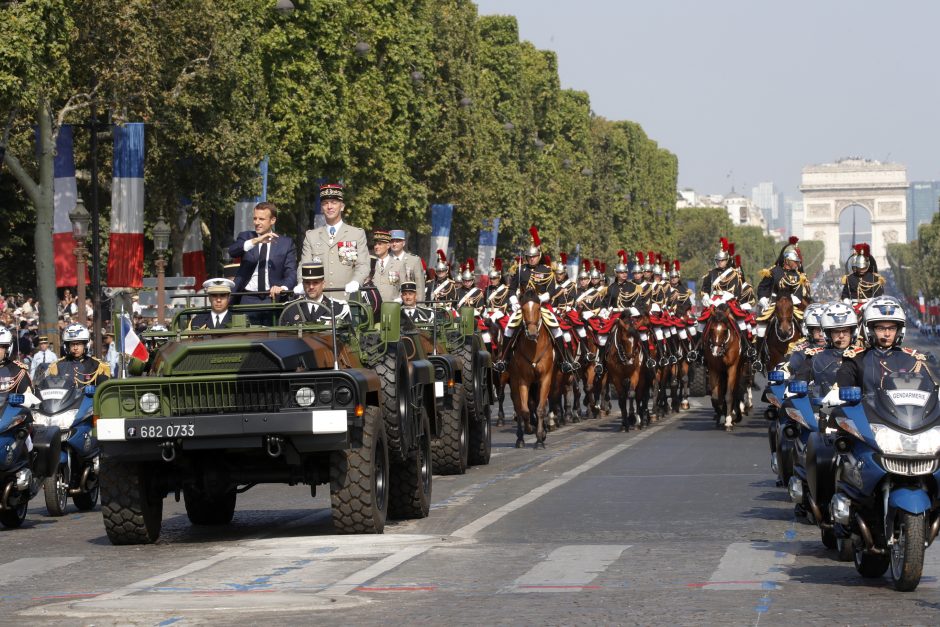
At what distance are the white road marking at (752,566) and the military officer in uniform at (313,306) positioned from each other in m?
3.42

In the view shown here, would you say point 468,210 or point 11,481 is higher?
point 468,210

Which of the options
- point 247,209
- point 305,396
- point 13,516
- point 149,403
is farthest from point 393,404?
point 247,209

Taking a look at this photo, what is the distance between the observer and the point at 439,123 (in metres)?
60.3

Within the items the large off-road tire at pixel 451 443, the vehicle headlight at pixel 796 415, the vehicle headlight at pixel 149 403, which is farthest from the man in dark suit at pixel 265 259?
the large off-road tire at pixel 451 443

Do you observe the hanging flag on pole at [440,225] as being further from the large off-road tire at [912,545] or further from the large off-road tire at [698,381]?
the large off-road tire at [912,545]

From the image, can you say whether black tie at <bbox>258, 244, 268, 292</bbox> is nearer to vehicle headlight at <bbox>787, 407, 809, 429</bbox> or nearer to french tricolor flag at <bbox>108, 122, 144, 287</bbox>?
vehicle headlight at <bbox>787, 407, 809, 429</bbox>

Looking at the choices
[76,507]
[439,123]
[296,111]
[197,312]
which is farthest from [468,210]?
[197,312]

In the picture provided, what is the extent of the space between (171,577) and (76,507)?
760 cm

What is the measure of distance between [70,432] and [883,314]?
902 centimetres

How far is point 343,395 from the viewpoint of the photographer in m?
13.6

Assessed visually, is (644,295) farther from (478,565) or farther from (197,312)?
(478,565)

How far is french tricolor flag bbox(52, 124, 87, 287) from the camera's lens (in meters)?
35.9

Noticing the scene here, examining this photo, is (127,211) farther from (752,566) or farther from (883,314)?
(883,314)

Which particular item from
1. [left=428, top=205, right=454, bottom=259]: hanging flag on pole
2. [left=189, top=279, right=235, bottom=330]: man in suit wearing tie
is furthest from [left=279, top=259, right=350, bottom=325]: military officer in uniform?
[left=428, top=205, right=454, bottom=259]: hanging flag on pole
